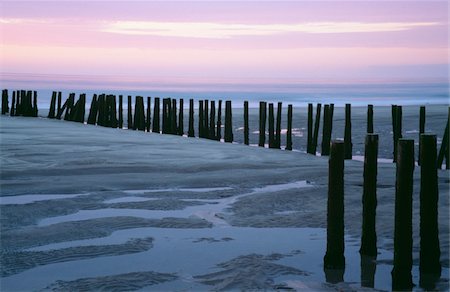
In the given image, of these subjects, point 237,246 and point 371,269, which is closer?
point 371,269

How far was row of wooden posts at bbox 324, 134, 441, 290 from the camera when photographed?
4.89m

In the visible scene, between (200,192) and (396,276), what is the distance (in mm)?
3875

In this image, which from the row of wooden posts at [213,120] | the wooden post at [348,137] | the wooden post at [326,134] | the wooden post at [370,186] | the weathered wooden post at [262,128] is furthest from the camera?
the weathered wooden post at [262,128]

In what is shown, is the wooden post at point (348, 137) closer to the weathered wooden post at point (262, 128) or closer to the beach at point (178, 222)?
the beach at point (178, 222)

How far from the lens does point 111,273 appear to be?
5035 mm

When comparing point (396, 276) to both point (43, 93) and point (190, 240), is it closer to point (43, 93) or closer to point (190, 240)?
point (190, 240)

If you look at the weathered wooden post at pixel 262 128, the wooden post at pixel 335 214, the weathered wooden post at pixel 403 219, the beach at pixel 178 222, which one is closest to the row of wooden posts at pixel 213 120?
the weathered wooden post at pixel 262 128

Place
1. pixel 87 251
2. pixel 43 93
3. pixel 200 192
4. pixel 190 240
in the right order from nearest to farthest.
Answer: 1. pixel 87 251
2. pixel 190 240
3. pixel 200 192
4. pixel 43 93

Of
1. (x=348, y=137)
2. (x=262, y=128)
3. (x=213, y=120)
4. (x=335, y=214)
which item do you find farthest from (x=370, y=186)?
(x=213, y=120)

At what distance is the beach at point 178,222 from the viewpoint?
→ 5008 millimetres

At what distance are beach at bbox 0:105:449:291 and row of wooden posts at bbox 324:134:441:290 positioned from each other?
0.12 meters

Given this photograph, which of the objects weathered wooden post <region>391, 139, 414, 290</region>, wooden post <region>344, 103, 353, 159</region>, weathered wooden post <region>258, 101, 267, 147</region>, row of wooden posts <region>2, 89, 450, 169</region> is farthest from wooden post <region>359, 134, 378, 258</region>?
weathered wooden post <region>258, 101, 267, 147</region>

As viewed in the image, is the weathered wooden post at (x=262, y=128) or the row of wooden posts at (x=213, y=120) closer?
the row of wooden posts at (x=213, y=120)

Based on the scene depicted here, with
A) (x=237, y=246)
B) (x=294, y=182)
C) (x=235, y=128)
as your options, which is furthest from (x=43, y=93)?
(x=237, y=246)
